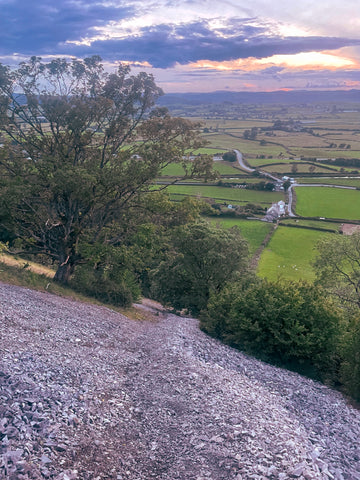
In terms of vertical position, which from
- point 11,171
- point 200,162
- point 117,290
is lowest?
point 117,290

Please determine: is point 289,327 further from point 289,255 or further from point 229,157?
point 229,157

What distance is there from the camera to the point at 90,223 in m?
34.3

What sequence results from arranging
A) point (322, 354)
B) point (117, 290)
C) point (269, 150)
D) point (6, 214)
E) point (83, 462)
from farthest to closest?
1. point (269, 150)
2. point (117, 290)
3. point (6, 214)
4. point (322, 354)
5. point (83, 462)

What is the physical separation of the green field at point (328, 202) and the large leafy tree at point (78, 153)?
218ft

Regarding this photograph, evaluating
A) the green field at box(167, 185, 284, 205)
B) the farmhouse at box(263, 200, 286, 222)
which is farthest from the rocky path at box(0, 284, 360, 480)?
the green field at box(167, 185, 284, 205)

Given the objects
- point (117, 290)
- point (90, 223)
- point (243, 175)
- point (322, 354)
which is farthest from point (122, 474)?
point (243, 175)

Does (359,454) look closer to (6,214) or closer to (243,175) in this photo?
(6,214)

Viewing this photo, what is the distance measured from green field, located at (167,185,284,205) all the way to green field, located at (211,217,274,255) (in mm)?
11603

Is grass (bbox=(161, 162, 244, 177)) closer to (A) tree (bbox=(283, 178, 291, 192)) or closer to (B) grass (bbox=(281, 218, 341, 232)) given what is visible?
(A) tree (bbox=(283, 178, 291, 192))

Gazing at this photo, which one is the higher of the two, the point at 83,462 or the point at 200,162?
the point at 200,162

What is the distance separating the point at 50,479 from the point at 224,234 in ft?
97.3

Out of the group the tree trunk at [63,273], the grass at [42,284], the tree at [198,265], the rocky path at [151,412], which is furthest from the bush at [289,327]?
the tree trunk at [63,273]

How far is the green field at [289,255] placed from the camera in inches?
2420

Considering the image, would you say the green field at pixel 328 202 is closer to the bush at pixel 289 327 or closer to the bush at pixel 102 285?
the bush at pixel 102 285
